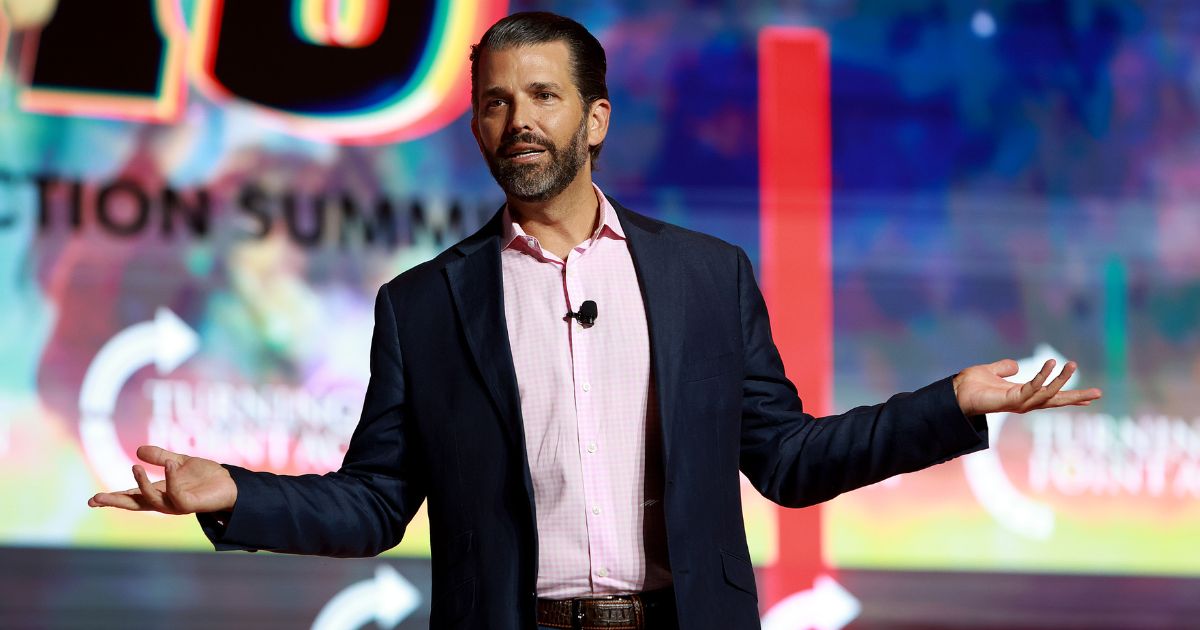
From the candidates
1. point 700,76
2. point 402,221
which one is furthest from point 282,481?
point 700,76

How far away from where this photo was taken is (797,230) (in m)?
3.70

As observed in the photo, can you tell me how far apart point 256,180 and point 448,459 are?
2.04m

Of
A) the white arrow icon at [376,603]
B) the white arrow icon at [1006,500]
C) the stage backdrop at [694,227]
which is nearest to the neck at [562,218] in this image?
the stage backdrop at [694,227]

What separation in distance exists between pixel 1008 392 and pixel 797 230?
206 centimetres

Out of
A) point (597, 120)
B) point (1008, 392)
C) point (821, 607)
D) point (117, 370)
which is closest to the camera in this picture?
point (1008, 392)

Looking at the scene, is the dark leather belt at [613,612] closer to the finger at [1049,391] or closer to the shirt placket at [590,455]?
the shirt placket at [590,455]

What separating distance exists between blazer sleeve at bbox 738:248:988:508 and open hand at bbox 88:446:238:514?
0.73 metres

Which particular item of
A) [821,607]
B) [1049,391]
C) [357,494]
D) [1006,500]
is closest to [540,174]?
[357,494]

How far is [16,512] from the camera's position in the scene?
3.36m

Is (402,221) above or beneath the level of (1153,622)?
above

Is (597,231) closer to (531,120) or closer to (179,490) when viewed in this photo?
(531,120)

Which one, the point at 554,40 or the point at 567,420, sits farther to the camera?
the point at 554,40

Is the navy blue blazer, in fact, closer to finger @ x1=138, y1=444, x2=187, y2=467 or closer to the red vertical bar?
→ finger @ x1=138, y1=444, x2=187, y2=467

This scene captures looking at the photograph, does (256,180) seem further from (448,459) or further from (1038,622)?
(1038,622)
